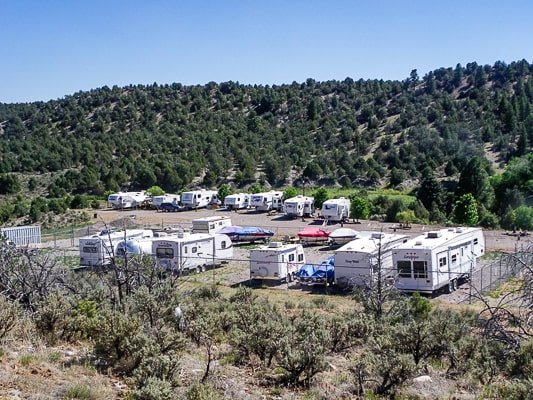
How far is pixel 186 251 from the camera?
2359cm

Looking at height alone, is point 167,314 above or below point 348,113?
below

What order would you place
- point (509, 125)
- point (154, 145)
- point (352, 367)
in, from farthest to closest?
1. point (154, 145)
2. point (509, 125)
3. point (352, 367)

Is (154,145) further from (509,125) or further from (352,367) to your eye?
(352,367)

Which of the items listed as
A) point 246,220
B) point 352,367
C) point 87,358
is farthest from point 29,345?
point 246,220

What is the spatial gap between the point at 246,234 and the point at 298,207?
8255 millimetres

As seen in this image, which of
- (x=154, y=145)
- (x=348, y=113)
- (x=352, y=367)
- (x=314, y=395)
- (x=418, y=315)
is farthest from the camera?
(x=348, y=113)

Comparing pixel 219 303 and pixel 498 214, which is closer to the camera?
pixel 219 303

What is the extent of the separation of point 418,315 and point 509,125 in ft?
173

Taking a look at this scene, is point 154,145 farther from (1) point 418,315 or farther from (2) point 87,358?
(2) point 87,358

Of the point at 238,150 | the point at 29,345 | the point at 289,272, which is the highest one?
the point at 238,150

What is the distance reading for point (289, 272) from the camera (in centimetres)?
2194

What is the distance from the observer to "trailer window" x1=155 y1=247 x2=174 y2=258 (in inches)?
922

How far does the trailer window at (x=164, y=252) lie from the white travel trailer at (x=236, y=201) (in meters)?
19.3

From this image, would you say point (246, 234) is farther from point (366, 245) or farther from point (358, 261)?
point (358, 261)
